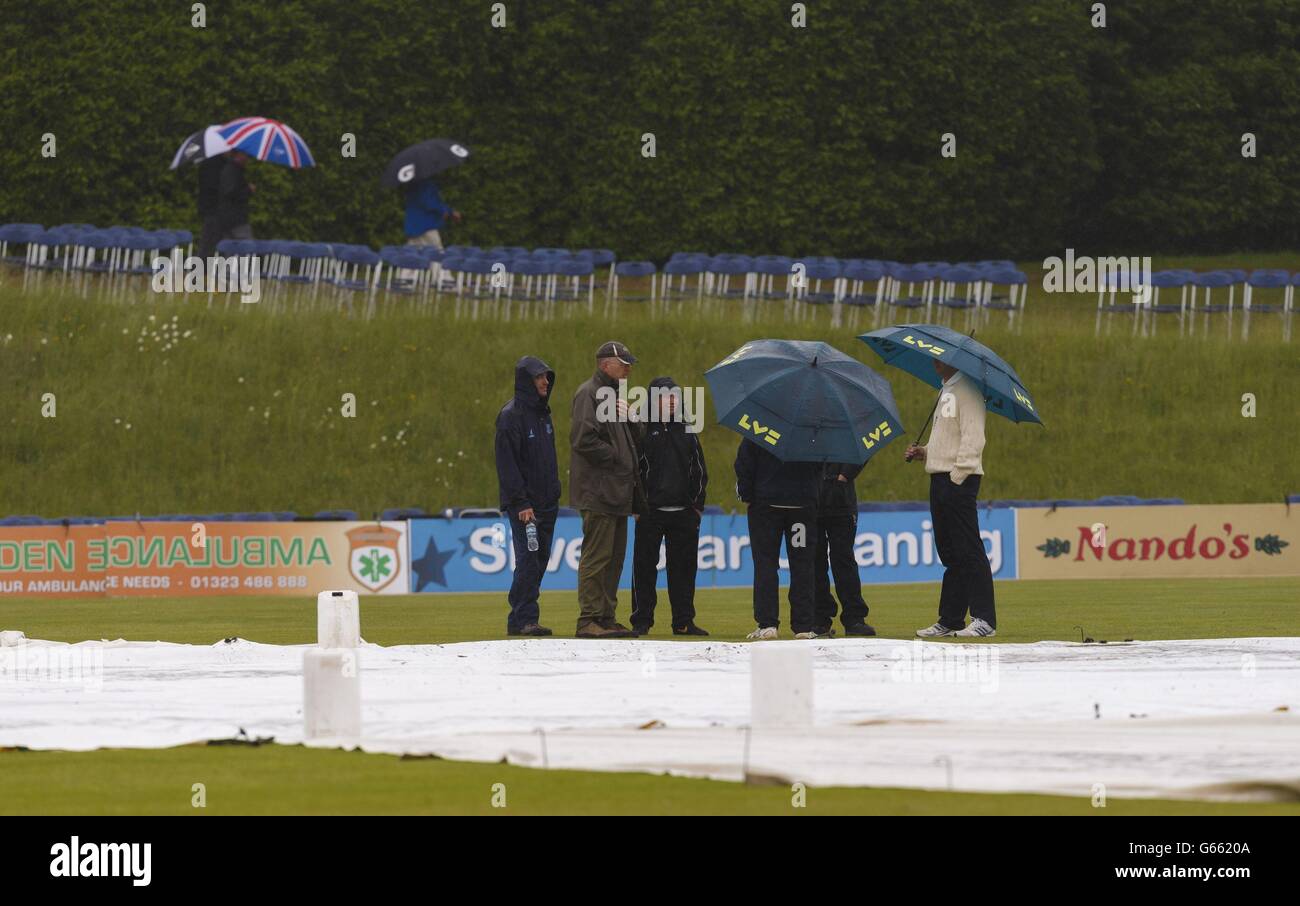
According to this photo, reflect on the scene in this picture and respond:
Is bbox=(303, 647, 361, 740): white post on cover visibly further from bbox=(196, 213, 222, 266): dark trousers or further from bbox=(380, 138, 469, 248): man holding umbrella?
bbox=(196, 213, 222, 266): dark trousers

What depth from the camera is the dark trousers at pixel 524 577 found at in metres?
16.3

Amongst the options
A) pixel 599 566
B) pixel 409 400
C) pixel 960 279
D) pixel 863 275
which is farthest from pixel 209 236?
pixel 599 566

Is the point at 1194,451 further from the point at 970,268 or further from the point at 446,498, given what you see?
the point at 446,498

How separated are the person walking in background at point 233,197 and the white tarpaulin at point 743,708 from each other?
19717 mm

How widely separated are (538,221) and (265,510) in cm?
2296

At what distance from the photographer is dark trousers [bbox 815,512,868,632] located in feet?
53.4

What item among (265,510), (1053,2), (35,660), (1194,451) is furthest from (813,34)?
(35,660)

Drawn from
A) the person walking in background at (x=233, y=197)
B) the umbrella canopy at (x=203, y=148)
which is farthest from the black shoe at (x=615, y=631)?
the person walking in background at (x=233, y=197)

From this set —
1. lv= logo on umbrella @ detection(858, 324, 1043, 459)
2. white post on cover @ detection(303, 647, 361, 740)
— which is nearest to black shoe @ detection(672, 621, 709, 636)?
lv= logo on umbrella @ detection(858, 324, 1043, 459)

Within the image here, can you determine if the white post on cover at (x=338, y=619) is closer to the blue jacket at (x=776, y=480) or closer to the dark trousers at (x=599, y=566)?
the dark trousers at (x=599, y=566)

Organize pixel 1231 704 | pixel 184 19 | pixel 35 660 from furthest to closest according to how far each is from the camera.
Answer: pixel 184 19, pixel 35 660, pixel 1231 704

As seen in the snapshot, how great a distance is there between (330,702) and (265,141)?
24604 mm
